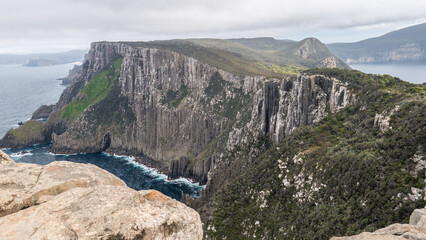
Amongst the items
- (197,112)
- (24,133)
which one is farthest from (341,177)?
(24,133)

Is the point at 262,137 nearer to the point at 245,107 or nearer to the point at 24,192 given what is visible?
the point at 245,107

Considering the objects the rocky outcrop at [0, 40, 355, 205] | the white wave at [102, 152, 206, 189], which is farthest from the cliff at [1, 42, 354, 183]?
the white wave at [102, 152, 206, 189]

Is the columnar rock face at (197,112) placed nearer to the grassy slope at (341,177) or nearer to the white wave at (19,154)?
the grassy slope at (341,177)

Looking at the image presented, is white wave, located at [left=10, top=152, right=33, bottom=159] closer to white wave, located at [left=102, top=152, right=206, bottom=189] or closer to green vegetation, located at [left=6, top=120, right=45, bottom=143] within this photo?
green vegetation, located at [left=6, top=120, right=45, bottom=143]

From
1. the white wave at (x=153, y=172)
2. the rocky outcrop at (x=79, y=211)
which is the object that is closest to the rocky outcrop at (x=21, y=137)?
the white wave at (x=153, y=172)

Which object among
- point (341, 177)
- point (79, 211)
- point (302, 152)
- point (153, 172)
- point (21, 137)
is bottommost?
point (153, 172)

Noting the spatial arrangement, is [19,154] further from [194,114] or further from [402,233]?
[402,233]

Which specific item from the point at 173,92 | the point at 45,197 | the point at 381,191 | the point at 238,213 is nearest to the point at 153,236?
the point at 45,197
